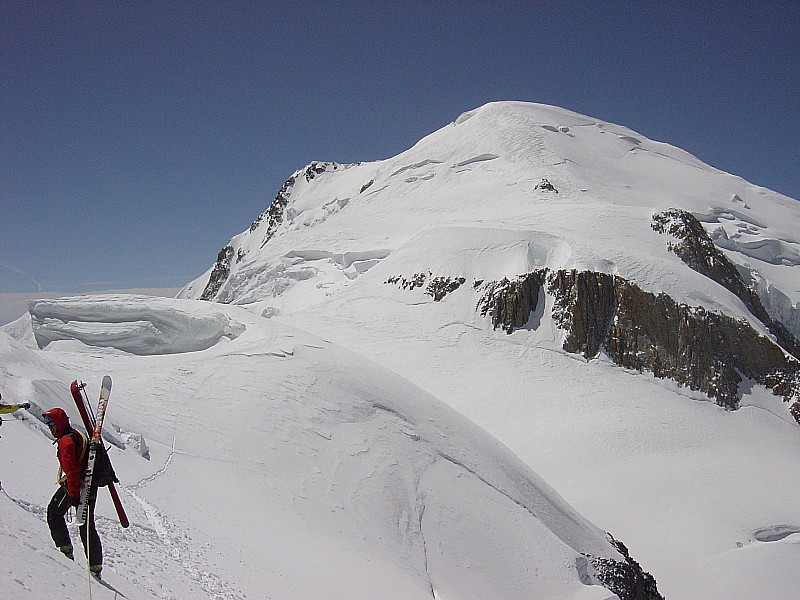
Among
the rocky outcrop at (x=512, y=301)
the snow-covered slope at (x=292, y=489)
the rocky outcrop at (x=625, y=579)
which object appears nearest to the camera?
the snow-covered slope at (x=292, y=489)

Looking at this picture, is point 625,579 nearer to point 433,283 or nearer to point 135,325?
point 135,325

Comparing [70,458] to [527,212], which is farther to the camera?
[527,212]

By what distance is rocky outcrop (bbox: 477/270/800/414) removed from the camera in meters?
20.2

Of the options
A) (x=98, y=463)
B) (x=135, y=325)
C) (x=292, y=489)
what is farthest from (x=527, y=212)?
(x=98, y=463)

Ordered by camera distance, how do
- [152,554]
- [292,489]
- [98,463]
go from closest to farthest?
[98,463] → [152,554] → [292,489]

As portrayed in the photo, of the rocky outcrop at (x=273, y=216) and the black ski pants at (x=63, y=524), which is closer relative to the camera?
the black ski pants at (x=63, y=524)

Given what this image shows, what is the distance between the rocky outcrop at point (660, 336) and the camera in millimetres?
20188

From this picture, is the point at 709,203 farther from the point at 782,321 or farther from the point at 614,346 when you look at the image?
the point at 614,346

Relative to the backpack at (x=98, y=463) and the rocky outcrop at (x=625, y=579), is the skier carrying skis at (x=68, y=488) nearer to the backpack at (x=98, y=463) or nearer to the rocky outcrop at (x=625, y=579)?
the backpack at (x=98, y=463)

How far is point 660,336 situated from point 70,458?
19.7 meters

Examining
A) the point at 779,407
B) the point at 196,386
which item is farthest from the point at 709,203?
the point at 196,386

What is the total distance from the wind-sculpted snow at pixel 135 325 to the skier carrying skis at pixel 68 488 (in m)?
10.1

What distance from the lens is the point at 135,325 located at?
15.7 meters

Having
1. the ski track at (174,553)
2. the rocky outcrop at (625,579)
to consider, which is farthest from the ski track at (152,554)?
the rocky outcrop at (625,579)
